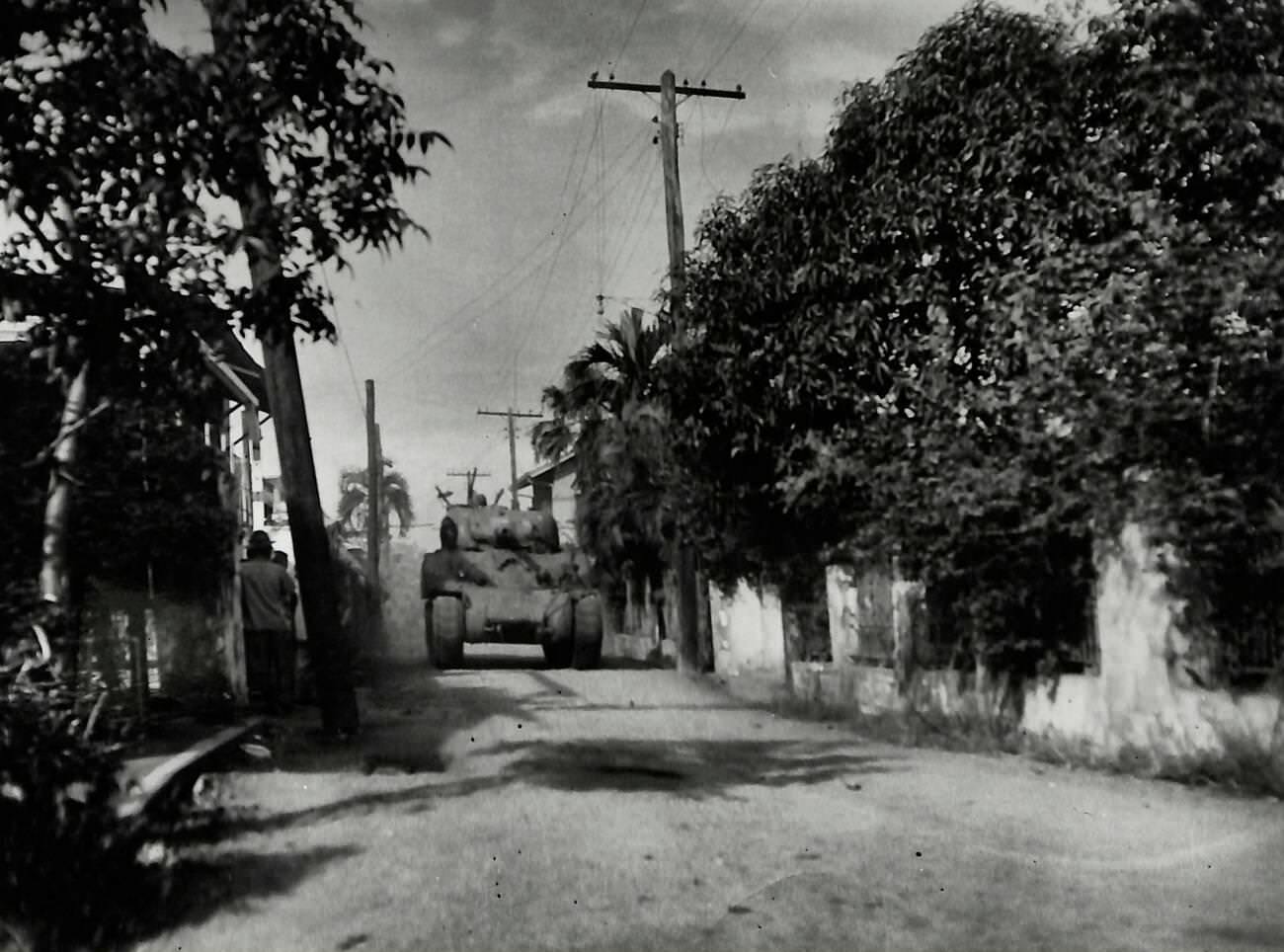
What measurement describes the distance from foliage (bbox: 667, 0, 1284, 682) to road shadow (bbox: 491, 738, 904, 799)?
191 cm

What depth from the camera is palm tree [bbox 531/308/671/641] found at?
23.5m

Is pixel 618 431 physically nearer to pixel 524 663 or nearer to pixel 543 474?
pixel 524 663

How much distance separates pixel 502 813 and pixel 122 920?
8.71ft

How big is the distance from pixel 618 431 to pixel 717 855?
17.3 metres

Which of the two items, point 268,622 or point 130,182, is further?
point 268,622

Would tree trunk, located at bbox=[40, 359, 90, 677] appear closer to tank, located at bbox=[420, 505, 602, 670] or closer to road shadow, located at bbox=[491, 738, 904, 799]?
road shadow, located at bbox=[491, 738, 904, 799]

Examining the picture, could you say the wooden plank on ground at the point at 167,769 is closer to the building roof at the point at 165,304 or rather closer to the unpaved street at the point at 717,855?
the unpaved street at the point at 717,855

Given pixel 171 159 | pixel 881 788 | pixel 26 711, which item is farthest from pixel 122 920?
pixel 881 788

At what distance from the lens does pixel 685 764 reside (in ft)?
33.0

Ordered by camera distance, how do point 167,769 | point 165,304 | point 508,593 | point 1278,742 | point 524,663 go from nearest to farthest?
1. point 165,304
2. point 167,769
3. point 1278,742
4. point 508,593
5. point 524,663

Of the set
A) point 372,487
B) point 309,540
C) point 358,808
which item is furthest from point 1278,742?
point 372,487

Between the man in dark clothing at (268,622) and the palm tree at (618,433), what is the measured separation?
9494mm

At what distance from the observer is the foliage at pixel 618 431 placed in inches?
924

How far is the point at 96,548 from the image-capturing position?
11.4 metres
